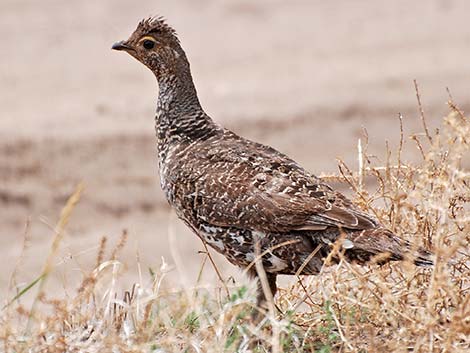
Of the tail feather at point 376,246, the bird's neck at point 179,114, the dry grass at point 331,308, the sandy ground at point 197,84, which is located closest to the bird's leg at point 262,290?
the dry grass at point 331,308

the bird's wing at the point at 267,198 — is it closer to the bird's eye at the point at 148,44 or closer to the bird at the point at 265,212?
the bird at the point at 265,212

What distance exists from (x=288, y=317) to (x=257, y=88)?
33.4 feet

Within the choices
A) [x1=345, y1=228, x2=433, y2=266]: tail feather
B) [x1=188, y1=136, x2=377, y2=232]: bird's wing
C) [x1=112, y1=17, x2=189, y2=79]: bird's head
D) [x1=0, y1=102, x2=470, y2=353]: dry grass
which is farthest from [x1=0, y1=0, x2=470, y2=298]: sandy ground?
[x1=345, y1=228, x2=433, y2=266]: tail feather

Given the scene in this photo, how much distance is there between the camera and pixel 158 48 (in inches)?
272

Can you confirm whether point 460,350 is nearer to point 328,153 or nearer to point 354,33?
point 328,153

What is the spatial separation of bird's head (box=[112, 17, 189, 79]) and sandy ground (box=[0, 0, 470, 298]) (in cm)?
432

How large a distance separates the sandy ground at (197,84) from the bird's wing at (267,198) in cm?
507

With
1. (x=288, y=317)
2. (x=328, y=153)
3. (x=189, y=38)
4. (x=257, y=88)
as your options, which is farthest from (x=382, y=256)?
(x=189, y=38)

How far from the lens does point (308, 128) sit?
14508 millimetres

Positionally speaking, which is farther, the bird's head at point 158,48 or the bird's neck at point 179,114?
the bird's head at point 158,48

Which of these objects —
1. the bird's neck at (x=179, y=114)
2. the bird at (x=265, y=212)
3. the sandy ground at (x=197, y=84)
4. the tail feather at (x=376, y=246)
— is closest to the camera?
the tail feather at (x=376, y=246)

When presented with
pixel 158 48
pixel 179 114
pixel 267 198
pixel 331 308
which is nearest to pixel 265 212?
pixel 267 198

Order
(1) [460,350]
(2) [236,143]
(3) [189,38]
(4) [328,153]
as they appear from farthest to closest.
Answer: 1. (3) [189,38]
2. (4) [328,153]
3. (2) [236,143]
4. (1) [460,350]

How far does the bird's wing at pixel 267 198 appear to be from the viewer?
5711 millimetres
